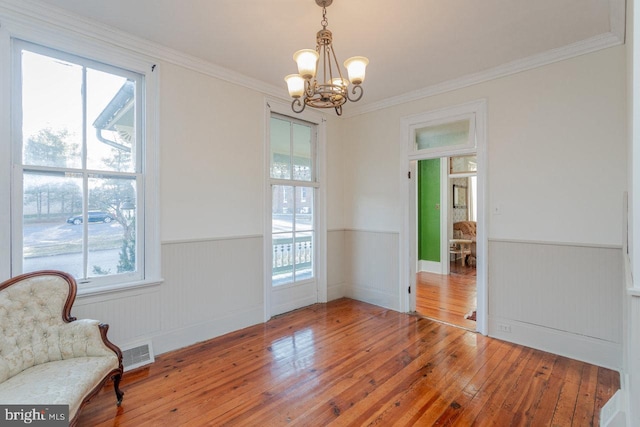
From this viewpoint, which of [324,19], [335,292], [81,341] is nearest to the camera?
[81,341]

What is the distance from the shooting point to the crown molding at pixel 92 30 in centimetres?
225

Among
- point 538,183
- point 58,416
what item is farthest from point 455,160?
point 58,416

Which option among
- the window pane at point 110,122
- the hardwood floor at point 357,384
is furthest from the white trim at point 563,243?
the window pane at point 110,122

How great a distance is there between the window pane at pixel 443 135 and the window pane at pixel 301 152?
4.79 ft

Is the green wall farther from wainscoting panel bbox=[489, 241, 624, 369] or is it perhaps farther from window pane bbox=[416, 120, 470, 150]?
wainscoting panel bbox=[489, 241, 624, 369]

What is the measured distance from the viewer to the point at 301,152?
14.0 ft

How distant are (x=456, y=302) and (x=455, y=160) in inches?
147

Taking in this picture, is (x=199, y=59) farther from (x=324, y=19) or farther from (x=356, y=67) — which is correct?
(x=356, y=67)

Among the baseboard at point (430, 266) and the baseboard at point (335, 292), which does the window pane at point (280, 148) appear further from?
the baseboard at point (430, 266)

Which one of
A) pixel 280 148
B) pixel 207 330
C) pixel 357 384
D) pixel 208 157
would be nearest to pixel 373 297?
pixel 357 384

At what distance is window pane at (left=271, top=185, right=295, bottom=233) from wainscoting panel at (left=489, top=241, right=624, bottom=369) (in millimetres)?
2363

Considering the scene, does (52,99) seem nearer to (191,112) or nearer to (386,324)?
(191,112)

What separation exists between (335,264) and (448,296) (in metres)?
1.79

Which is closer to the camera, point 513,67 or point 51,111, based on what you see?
point 51,111
